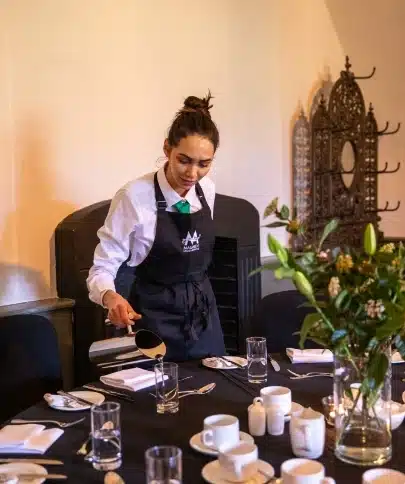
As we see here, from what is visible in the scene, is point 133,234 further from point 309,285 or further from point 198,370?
point 309,285

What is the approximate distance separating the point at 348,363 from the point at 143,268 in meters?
1.02

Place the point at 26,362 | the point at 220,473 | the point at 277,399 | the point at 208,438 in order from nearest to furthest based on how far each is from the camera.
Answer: the point at 220,473
the point at 208,438
the point at 277,399
the point at 26,362

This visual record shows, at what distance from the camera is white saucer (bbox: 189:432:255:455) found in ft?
4.09

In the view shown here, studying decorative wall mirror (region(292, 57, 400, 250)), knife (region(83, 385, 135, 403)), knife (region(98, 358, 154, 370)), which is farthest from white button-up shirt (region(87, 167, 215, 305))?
decorative wall mirror (region(292, 57, 400, 250))

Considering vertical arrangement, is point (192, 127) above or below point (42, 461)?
above

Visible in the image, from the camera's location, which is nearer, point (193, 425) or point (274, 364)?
A: point (193, 425)

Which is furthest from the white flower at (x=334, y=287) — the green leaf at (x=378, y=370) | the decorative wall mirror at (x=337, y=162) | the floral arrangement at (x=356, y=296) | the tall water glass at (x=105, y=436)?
the decorative wall mirror at (x=337, y=162)

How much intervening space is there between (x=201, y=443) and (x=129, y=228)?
0.88m

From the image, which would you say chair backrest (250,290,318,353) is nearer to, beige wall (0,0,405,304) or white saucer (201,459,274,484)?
beige wall (0,0,405,304)

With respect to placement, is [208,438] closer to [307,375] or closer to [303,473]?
[303,473]

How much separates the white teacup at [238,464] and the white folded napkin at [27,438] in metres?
0.39

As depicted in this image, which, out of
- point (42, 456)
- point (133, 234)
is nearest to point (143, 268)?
point (133, 234)

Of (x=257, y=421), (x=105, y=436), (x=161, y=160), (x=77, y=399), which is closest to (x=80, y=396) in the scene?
(x=77, y=399)

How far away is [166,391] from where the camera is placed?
1510 mm
